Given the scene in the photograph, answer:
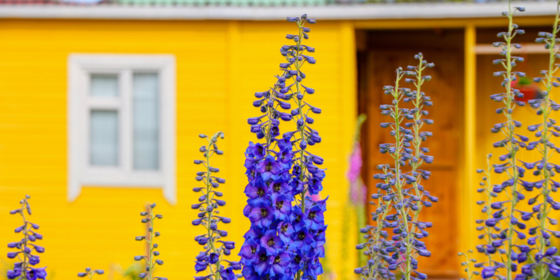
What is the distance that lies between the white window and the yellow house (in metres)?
0.01

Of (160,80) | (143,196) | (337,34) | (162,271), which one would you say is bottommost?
(162,271)

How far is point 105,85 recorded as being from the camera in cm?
592

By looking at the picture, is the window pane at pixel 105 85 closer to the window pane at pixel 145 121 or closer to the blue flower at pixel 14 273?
the window pane at pixel 145 121

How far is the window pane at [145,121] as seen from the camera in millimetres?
5895

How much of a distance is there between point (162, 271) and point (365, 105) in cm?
321

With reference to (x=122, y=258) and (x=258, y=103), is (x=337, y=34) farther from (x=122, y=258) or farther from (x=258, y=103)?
(x=258, y=103)

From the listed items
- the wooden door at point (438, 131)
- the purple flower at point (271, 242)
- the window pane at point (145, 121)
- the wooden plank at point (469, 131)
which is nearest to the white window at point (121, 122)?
the window pane at point (145, 121)

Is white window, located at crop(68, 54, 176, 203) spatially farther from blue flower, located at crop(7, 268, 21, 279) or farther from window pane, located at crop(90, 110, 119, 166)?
blue flower, located at crop(7, 268, 21, 279)

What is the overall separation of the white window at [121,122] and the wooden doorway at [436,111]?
2.54 metres

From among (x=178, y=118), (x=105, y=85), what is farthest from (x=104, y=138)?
(x=178, y=118)

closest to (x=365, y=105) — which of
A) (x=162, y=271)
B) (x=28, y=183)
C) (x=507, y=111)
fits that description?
(x=162, y=271)

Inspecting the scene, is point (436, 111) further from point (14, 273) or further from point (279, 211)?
point (14, 273)

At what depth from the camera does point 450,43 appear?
675cm

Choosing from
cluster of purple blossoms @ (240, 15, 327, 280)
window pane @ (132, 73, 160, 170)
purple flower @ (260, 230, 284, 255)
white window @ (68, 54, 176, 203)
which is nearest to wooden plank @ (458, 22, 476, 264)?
white window @ (68, 54, 176, 203)
